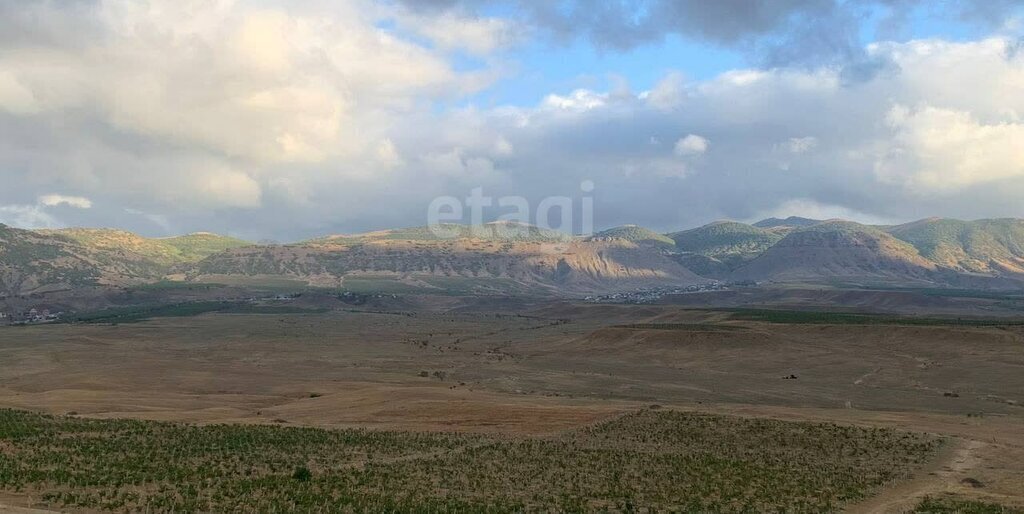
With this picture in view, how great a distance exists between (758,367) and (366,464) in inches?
2983

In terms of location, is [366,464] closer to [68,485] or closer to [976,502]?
Answer: [68,485]

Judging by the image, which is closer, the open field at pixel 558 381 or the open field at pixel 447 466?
the open field at pixel 447 466

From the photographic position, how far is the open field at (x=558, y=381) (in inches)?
2072

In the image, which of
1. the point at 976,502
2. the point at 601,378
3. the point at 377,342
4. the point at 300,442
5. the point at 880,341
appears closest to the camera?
the point at 976,502

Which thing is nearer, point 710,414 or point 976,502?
point 976,502

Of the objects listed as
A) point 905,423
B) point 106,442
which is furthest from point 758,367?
point 106,442

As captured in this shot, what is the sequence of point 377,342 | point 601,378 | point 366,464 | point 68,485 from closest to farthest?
point 68,485 < point 366,464 < point 601,378 < point 377,342

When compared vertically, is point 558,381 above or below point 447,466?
below

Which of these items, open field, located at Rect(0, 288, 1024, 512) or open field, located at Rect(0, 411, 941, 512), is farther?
open field, located at Rect(0, 288, 1024, 512)

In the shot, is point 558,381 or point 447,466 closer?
point 447,466

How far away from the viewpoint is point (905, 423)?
5756 cm

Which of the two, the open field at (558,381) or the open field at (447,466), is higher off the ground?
the open field at (447,466)

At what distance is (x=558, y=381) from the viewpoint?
87438 mm

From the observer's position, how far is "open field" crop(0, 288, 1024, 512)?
52.6 m
